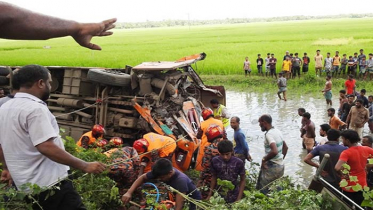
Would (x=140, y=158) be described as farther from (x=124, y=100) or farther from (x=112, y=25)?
(x=112, y=25)

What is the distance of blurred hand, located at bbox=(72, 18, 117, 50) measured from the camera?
1.72 m

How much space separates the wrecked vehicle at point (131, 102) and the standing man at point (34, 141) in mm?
5269

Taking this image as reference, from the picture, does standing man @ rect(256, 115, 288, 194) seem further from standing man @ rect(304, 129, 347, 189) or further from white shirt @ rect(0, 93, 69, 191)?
white shirt @ rect(0, 93, 69, 191)

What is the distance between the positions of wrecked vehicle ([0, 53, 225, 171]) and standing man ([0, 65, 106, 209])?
17.3 feet

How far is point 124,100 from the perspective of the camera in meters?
9.18

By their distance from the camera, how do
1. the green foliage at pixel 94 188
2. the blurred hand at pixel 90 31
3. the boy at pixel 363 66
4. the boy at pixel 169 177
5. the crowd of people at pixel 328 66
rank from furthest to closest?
the crowd of people at pixel 328 66, the boy at pixel 363 66, the boy at pixel 169 177, the green foliage at pixel 94 188, the blurred hand at pixel 90 31

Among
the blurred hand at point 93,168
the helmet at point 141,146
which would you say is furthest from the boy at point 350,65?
the blurred hand at point 93,168

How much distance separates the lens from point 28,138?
2.71 m

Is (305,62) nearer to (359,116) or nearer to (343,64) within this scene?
(343,64)

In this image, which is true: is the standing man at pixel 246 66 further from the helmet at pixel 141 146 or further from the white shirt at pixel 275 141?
the helmet at pixel 141 146

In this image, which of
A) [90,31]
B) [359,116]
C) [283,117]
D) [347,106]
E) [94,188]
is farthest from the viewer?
[283,117]

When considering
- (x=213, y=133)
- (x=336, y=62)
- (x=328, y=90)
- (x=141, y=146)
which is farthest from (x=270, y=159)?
(x=336, y=62)

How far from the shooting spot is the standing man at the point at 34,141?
8.64ft

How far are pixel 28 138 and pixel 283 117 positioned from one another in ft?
37.4
